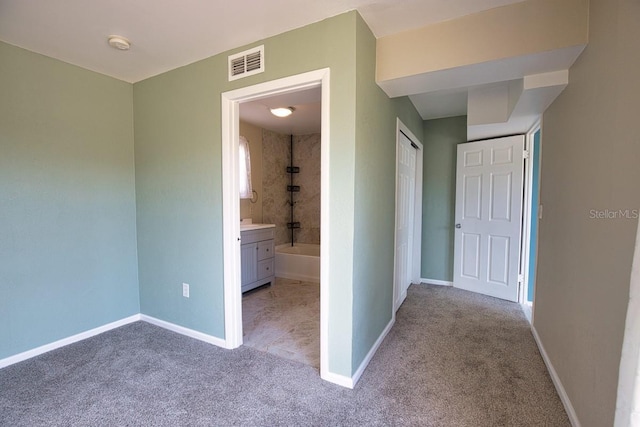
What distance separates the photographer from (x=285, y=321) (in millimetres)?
2842

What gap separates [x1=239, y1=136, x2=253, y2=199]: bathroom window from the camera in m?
4.21

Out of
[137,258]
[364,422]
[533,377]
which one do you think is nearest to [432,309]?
[533,377]

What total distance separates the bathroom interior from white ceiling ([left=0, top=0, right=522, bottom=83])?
21.3 inches

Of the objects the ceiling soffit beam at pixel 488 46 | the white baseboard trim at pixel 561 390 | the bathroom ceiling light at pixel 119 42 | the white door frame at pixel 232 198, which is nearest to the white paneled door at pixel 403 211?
the ceiling soffit beam at pixel 488 46

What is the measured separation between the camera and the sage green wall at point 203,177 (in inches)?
70.0

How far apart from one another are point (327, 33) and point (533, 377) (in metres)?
2.65

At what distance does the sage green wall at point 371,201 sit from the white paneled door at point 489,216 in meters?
1.61

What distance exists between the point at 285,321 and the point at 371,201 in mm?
1583

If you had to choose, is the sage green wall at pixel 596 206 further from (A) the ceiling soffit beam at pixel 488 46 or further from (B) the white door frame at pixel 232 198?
(B) the white door frame at pixel 232 198

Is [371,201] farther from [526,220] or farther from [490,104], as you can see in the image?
[526,220]

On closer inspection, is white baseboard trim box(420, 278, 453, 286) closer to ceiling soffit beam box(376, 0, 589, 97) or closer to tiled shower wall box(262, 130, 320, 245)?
tiled shower wall box(262, 130, 320, 245)

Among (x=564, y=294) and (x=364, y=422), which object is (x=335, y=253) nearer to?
(x=364, y=422)

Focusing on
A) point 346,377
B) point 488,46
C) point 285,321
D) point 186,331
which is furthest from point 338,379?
point 488,46

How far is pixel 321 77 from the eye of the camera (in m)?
1.81
